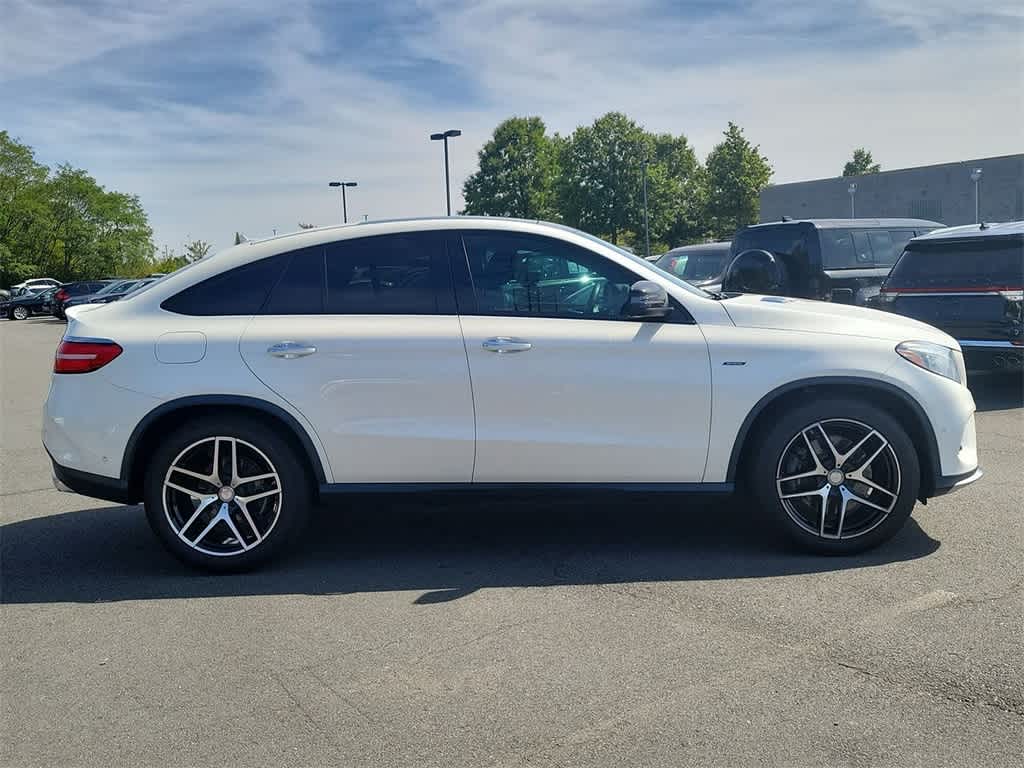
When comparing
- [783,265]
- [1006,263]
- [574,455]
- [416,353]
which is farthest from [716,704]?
[783,265]

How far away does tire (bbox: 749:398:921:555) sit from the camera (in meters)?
4.96

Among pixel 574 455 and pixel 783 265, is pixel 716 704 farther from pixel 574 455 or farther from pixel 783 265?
pixel 783 265

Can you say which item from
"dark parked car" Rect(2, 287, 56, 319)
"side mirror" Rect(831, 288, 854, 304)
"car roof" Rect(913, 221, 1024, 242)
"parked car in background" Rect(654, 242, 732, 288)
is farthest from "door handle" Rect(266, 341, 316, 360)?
"dark parked car" Rect(2, 287, 56, 319)

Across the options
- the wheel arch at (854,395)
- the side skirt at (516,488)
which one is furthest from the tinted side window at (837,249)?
the side skirt at (516,488)

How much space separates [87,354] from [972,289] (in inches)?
329

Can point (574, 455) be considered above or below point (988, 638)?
above

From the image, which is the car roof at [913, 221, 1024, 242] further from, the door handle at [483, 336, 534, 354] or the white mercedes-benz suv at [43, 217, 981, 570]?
the door handle at [483, 336, 534, 354]

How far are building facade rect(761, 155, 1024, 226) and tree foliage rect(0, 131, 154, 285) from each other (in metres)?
45.6

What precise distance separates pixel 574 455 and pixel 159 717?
2269 millimetres

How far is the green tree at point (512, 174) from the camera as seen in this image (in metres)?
85.1

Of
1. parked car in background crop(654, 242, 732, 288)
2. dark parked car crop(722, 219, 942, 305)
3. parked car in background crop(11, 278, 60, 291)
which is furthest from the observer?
parked car in background crop(11, 278, 60, 291)

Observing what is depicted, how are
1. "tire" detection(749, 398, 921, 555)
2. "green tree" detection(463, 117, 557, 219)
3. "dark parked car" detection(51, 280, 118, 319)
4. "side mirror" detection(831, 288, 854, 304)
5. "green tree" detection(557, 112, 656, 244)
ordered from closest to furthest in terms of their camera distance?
"tire" detection(749, 398, 921, 555)
"side mirror" detection(831, 288, 854, 304)
"dark parked car" detection(51, 280, 118, 319)
"green tree" detection(557, 112, 656, 244)
"green tree" detection(463, 117, 557, 219)

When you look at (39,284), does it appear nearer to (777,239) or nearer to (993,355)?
(777,239)

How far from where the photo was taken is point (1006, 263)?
980 centimetres
